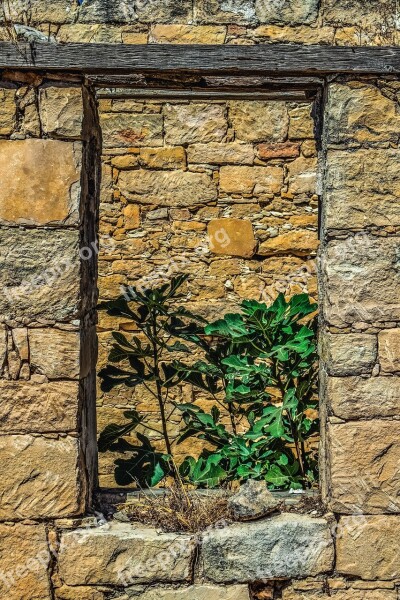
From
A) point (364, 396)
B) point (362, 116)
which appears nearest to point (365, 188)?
point (362, 116)

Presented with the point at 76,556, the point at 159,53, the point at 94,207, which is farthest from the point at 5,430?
the point at 159,53

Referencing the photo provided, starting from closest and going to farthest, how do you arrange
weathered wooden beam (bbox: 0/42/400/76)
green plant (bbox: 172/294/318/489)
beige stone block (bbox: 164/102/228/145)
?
weathered wooden beam (bbox: 0/42/400/76) → green plant (bbox: 172/294/318/489) → beige stone block (bbox: 164/102/228/145)

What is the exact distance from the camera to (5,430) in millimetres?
2891

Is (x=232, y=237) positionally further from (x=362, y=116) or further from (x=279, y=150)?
(x=362, y=116)

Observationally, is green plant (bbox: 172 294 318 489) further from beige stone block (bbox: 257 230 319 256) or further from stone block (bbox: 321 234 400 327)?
beige stone block (bbox: 257 230 319 256)

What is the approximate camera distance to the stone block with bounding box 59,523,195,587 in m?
2.93

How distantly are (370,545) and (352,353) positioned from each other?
0.83 meters

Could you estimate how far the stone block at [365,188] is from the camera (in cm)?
292

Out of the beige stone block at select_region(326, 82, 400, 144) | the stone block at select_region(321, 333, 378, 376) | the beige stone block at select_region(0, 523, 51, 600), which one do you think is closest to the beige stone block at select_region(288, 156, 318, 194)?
the beige stone block at select_region(326, 82, 400, 144)

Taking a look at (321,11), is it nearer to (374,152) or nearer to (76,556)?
(374,152)

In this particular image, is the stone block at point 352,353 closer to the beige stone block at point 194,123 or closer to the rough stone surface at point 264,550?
the rough stone surface at point 264,550

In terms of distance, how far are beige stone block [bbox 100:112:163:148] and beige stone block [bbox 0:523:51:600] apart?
10.0ft

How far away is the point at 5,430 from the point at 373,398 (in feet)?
5.09

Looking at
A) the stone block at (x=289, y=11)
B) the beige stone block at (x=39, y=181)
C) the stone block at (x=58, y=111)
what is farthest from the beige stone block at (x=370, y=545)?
the stone block at (x=289, y=11)
